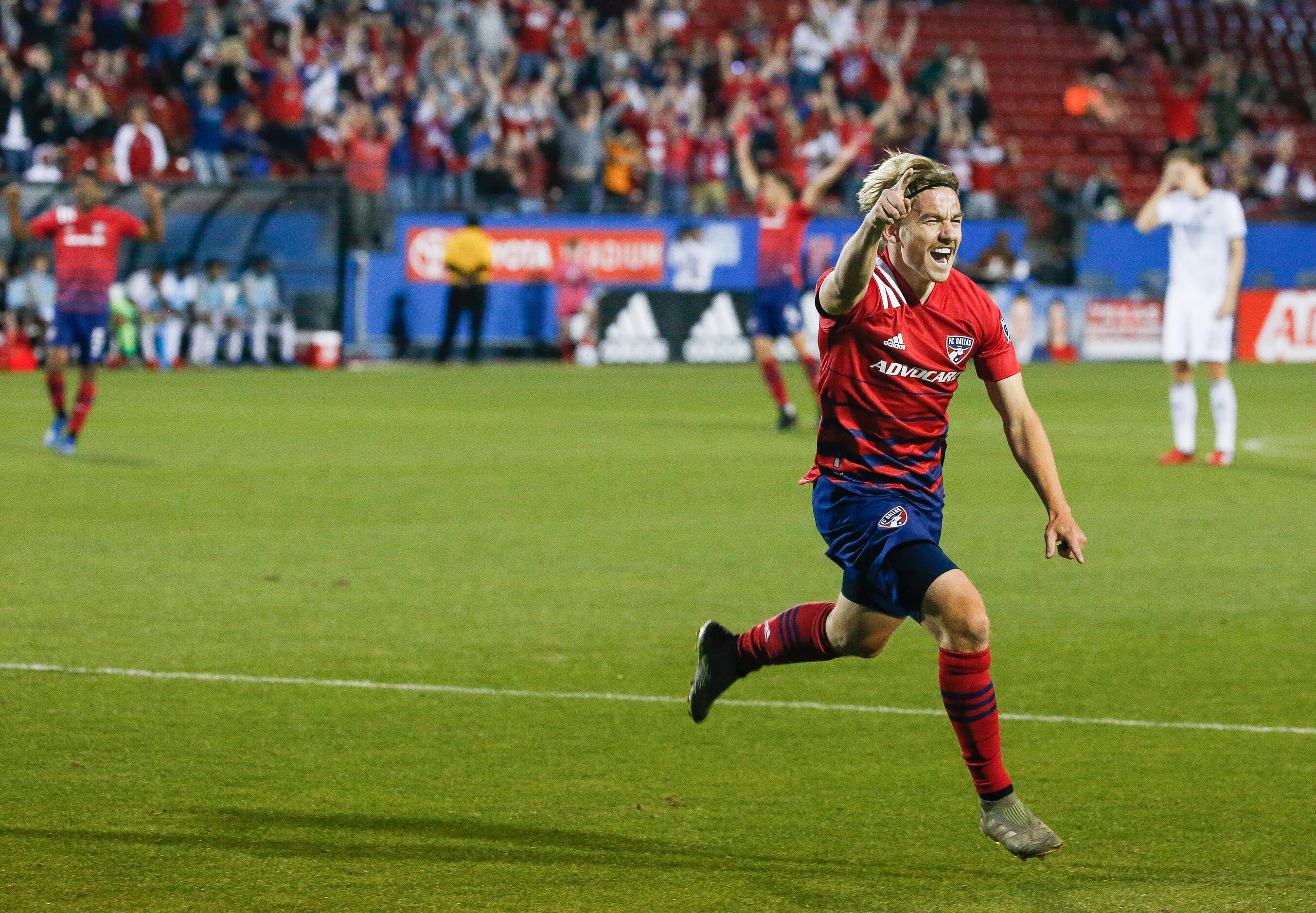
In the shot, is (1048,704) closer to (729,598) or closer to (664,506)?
(729,598)

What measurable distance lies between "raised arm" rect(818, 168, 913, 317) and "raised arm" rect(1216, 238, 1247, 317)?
10.3 m

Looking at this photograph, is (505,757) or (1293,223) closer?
(505,757)

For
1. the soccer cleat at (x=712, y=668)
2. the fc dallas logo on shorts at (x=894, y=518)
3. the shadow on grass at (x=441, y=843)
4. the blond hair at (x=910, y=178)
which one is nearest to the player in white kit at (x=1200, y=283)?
the soccer cleat at (x=712, y=668)

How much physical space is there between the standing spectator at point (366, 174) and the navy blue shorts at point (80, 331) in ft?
39.3

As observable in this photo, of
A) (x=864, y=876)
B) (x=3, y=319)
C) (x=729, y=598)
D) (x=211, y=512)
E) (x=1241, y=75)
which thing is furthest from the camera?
(x=1241, y=75)

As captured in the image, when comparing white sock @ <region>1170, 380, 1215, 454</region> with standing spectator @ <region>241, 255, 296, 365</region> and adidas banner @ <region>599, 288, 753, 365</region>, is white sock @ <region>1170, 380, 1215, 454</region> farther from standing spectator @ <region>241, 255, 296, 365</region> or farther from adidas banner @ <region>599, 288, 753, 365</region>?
standing spectator @ <region>241, 255, 296, 365</region>

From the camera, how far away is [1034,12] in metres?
41.4

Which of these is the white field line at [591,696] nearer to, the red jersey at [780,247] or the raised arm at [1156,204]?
the raised arm at [1156,204]

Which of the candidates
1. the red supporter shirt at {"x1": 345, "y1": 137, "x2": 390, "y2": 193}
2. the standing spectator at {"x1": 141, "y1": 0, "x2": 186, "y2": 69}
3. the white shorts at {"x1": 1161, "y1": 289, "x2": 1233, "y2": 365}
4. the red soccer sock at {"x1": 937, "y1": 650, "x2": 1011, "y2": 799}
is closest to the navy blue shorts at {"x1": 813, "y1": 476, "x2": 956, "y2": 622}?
the red soccer sock at {"x1": 937, "y1": 650, "x2": 1011, "y2": 799}

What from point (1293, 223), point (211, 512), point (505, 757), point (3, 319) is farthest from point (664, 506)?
point (1293, 223)

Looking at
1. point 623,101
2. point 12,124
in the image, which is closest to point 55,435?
point 12,124

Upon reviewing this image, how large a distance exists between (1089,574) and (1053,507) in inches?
206

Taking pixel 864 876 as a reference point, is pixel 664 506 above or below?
below

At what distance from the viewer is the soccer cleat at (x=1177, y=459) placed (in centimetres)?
1619
